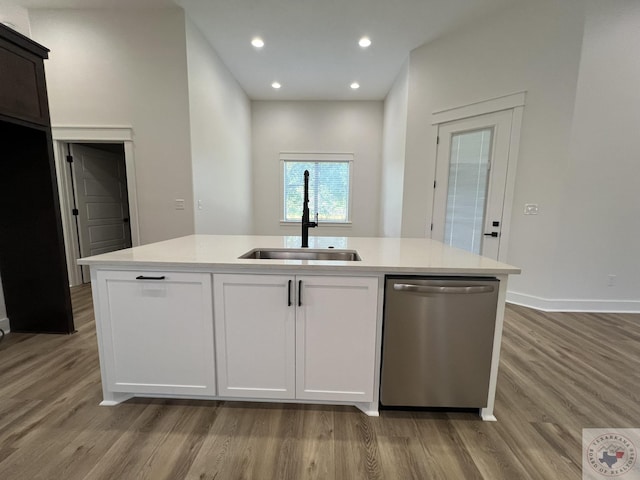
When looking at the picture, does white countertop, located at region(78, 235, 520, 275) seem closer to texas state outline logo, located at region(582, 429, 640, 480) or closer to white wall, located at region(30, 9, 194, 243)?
texas state outline logo, located at region(582, 429, 640, 480)

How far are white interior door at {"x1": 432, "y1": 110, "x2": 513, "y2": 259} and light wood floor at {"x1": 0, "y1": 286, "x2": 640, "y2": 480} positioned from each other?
5.95 ft

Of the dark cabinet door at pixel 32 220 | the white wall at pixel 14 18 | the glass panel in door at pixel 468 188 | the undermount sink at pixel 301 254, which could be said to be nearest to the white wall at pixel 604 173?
the glass panel in door at pixel 468 188

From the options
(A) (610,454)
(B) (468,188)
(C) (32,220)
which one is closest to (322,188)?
(B) (468,188)

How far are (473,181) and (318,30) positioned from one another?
2.89 meters

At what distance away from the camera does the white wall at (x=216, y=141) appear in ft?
11.5

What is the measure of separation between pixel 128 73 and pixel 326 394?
4.15 m

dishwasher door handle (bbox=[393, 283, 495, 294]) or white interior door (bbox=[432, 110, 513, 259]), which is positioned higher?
white interior door (bbox=[432, 110, 513, 259])

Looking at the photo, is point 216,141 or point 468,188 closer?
point 468,188

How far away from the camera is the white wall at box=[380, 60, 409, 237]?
4.30 metres

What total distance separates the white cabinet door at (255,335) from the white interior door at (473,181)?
307cm

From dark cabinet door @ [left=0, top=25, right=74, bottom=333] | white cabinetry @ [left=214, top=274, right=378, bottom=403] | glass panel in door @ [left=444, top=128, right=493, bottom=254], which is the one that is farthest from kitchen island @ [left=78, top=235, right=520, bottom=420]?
glass panel in door @ [left=444, top=128, right=493, bottom=254]

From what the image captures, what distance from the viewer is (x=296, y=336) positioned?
59.7 inches

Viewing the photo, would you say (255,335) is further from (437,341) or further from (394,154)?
(394,154)

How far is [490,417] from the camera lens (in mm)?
1565
